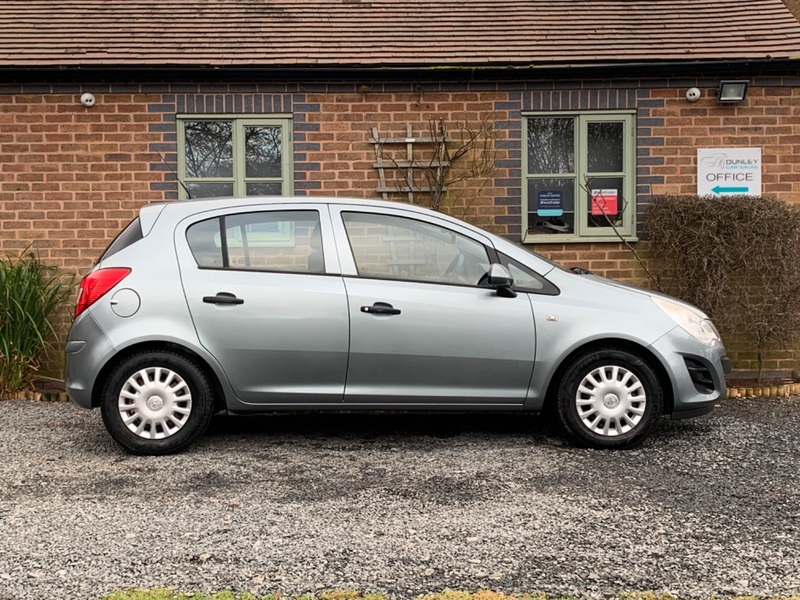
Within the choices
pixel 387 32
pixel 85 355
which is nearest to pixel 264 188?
pixel 387 32

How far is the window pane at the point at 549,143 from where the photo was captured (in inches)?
346

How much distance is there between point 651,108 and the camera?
28.4ft

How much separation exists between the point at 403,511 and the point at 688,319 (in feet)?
8.38

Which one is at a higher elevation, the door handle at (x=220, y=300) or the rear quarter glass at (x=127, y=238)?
the rear quarter glass at (x=127, y=238)

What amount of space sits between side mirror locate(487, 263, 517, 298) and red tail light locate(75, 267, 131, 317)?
91.3 inches

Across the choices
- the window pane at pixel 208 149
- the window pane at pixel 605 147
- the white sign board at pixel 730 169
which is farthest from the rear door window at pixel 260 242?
the white sign board at pixel 730 169

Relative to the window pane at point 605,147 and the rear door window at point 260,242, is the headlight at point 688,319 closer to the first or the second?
the rear door window at point 260,242

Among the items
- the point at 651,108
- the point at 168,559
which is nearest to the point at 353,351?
the point at 168,559

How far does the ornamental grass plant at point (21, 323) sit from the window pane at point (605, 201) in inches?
213

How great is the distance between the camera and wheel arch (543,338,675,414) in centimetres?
554

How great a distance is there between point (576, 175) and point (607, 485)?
469cm

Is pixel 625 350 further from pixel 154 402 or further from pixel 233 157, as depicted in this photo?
pixel 233 157

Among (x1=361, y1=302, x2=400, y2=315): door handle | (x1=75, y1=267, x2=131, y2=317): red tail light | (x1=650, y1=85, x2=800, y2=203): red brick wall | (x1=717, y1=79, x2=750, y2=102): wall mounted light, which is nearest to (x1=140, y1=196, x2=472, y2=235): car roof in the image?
(x1=75, y1=267, x2=131, y2=317): red tail light

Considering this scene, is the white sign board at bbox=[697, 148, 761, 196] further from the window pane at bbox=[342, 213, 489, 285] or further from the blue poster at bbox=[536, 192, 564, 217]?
the window pane at bbox=[342, 213, 489, 285]
